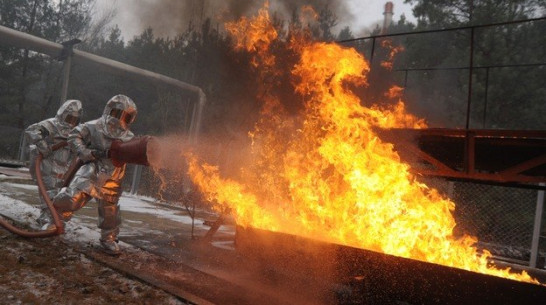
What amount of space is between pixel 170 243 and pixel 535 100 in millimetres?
13516

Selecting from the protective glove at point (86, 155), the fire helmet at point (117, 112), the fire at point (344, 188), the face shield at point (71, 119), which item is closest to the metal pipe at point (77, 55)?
the face shield at point (71, 119)

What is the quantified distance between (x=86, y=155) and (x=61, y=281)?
1890mm

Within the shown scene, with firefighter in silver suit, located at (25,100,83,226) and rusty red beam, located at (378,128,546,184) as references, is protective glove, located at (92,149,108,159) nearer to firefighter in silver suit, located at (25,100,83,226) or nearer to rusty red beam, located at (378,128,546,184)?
firefighter in silver suit, located at (25,100,83,226)

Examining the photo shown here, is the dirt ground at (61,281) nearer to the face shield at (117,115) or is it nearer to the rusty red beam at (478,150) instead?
the face shield at (117,115)

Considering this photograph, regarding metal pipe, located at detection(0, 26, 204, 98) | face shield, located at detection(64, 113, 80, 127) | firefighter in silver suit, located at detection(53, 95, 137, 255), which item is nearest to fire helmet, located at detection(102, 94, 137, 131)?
firefighter in silver suit, located at detection(53, 95, 137, 255)

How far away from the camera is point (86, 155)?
5.30 m

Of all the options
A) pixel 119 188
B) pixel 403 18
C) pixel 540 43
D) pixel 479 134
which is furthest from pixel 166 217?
pixel 403 18

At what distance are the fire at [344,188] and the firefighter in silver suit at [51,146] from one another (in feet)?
7.33

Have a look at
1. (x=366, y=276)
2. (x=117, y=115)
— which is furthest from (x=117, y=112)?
(x=366, y=276)

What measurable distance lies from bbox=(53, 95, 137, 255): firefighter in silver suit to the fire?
135 cm

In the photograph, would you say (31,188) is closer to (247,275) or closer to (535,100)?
(247,275)

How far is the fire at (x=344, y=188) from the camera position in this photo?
510 cm

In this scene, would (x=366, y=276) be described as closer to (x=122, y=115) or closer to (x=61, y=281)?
(x=61, y=281)

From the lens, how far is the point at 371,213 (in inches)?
210
